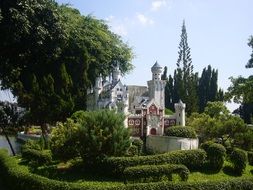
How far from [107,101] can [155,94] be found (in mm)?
5759

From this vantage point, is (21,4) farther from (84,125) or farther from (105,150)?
(105,150)

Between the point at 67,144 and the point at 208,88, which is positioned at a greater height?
the point at 208,88

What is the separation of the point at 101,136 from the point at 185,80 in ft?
Result: 122

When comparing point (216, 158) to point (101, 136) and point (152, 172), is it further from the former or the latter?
point (101, 136)

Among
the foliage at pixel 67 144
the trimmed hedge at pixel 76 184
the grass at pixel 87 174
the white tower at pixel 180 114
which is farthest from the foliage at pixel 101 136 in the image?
the white tower at pixel 180 114

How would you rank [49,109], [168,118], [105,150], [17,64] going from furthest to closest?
1. [168,118]
2. [49,109]
3. [17,64]
4. [105,150]

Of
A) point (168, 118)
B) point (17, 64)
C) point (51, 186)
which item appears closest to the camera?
point (51, 186)

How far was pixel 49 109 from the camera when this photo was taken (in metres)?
38.0

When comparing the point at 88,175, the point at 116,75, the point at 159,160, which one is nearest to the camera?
the point at 88,175

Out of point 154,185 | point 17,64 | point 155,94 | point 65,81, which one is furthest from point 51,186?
point 155,94

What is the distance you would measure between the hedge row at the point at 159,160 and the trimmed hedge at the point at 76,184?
2643mm

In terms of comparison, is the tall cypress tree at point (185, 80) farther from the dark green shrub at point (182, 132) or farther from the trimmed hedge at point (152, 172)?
the trimmed hedge at point (152, 172)

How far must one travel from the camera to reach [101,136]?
2538cm

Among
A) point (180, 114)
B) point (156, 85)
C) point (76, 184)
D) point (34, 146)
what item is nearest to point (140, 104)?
point (156, 85)
